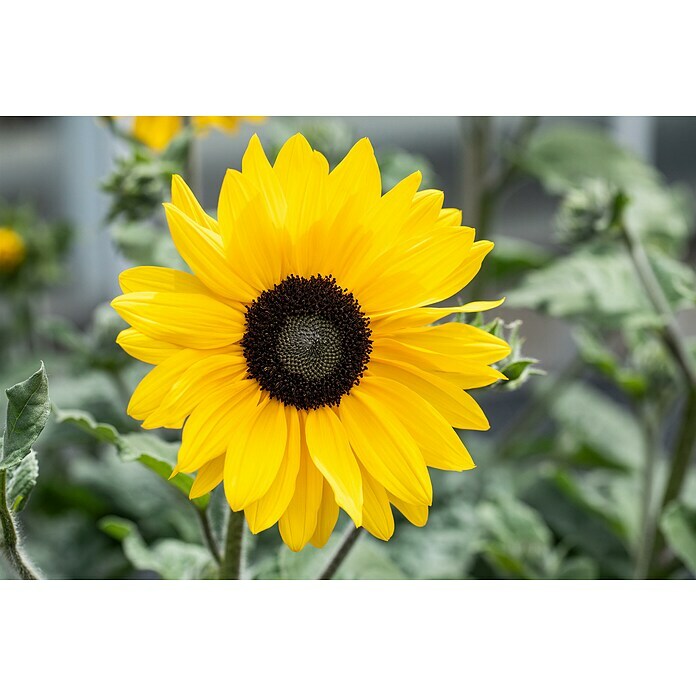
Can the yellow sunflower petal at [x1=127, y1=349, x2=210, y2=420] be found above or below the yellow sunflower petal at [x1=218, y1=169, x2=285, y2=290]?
below

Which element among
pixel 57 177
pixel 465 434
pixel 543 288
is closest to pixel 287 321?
pixel 543 288

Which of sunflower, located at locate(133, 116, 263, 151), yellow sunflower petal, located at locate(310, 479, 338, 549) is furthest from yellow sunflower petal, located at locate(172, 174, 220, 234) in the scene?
sunflower, located at locate(133, 116, 263, 151)

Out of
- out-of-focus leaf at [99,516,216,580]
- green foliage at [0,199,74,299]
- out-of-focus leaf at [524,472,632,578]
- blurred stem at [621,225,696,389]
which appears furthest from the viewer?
green foliage at [0,199,74,299]

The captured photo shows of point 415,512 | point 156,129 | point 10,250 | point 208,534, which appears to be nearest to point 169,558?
point 208,534

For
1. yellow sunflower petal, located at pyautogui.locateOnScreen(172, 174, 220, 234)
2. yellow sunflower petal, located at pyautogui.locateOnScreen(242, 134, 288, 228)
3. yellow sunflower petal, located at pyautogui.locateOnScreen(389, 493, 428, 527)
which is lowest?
A: yellow sunflower petal, located at pyautogui.locateOnScreen(389, 493, 428, 527)

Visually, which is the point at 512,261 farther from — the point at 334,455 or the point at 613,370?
the point at 334,455

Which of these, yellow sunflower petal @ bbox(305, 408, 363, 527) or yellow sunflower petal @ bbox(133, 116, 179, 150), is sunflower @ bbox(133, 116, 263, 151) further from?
yellow sunflower petal @ bbox(305, 408, 363, 527)

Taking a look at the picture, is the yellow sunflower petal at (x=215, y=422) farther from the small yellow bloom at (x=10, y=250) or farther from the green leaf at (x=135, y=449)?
the small yellow bloom at (x=10, y=250)

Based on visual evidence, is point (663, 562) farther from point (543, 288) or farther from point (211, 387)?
point (211, 387)

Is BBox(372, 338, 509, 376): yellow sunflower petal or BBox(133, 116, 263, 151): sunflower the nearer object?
BBox(372, 338, 509, 376): yellow sunflower petal

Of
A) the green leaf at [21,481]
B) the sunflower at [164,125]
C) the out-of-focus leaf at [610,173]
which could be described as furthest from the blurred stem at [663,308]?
the green leaf at [21,481]
